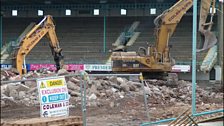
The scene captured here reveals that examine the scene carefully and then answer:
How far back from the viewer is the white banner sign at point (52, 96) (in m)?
9.11

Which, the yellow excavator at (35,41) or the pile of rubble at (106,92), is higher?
the yellow excavator at (35,41)

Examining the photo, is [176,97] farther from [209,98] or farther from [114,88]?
[114,88]

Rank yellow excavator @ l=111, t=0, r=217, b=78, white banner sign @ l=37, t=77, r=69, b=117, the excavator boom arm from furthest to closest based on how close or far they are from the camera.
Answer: yellow excavator @ l=111, t=0, r=217, b=78
the excavator boom arm
white banner sign @ l=37, t=77, r=69, b=117

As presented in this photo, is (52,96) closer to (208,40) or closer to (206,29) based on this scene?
(208,40)

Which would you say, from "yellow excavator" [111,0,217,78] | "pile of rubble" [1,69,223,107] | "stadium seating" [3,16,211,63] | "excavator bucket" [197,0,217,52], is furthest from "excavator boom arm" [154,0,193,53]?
"stadium seating" [3,16,211,63]

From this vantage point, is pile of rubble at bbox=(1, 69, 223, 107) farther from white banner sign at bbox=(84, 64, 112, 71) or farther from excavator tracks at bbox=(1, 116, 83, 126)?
white banner sign at bbox=(84, 64, 112, 71)

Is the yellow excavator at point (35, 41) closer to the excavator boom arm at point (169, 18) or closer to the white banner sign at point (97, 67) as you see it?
the excavator boom arm at point (169, 18)

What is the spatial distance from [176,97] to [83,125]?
609 inches

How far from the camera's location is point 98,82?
22.3 m

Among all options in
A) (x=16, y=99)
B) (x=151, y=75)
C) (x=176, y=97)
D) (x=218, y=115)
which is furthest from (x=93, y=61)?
(x=218, y=115)

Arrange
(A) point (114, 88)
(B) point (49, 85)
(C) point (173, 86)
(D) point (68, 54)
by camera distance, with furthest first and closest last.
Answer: (D) point (68, 54) → (C) point (173, 86) → (A) point (114, 88) → (B) point (49, 85)

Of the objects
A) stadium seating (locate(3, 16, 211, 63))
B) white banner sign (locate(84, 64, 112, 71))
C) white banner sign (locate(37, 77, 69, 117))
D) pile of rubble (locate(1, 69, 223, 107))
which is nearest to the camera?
white banner sign (locate(37, 77, 69, 117))

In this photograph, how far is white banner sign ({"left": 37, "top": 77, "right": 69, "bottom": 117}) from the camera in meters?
9.11

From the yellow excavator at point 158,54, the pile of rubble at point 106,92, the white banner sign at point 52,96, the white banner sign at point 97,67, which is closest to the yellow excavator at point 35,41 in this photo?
the pile of rubble at point 106,92
